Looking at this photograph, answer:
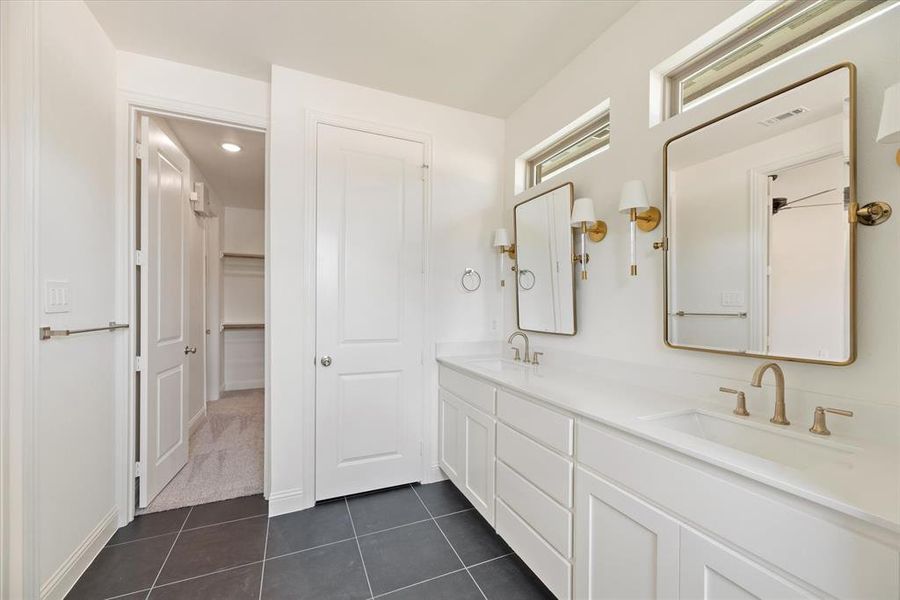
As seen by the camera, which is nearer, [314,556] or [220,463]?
[314,556]

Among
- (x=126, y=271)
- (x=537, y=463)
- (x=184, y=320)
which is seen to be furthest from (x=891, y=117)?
(x=184, y=320)

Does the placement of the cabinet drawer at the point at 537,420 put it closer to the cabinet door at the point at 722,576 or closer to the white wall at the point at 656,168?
the cabinet door at the point at 722,576

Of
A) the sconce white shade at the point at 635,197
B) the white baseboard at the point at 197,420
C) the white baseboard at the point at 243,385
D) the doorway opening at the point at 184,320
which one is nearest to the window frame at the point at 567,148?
the sconce white shade at the point at 635,197

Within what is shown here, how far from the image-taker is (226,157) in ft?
11.1

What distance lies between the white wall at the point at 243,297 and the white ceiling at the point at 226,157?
49 centimetres

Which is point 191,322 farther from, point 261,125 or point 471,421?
point 471,421

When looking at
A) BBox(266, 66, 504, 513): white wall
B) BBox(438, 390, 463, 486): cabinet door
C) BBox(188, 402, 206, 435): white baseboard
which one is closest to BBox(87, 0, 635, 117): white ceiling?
BBox(266, 66, 504, 513): white wall

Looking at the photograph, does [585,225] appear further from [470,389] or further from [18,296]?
[18,296]

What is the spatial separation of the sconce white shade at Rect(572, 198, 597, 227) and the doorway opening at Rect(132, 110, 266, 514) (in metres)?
2.07

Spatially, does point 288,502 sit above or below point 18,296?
below

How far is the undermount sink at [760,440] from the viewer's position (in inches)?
38.9

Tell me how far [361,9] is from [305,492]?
271 centimetres

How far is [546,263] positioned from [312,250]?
58.4 inches

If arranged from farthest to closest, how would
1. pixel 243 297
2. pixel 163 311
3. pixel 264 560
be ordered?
pixel 243 297, pixel 163 311, pixel 264 560
